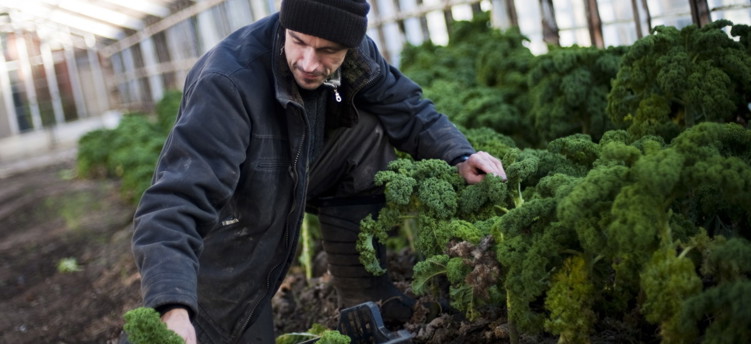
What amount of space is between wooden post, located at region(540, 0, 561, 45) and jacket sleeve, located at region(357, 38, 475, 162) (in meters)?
3.62

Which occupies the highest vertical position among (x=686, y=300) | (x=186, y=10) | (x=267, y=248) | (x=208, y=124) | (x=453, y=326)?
(x=186, y=10)

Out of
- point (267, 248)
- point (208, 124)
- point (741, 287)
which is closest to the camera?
point (741, 287)

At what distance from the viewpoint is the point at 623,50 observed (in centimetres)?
509

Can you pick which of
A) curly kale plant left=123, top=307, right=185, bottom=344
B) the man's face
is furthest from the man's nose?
curly kale plant left=123, top=307, right=185, bottom=344

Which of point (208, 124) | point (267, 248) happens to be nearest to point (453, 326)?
point (267, 248)

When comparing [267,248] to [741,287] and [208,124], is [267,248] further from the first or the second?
[741,287]

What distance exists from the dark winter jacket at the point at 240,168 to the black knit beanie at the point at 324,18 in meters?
0.23

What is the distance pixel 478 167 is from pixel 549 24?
415cm

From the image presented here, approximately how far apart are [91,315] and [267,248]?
9.70 ft

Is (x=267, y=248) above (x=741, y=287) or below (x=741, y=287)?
above

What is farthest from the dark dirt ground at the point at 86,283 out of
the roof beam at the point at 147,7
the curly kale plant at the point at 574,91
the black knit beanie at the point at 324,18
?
the roof beam at the point at 147,7

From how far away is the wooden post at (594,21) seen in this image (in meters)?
6.77

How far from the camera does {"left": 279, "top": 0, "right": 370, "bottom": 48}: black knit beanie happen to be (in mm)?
3275

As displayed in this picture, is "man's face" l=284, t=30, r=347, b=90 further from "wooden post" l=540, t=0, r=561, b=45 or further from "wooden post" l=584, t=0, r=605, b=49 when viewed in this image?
"wooden post" l=540, t=0, r=561, b=45
